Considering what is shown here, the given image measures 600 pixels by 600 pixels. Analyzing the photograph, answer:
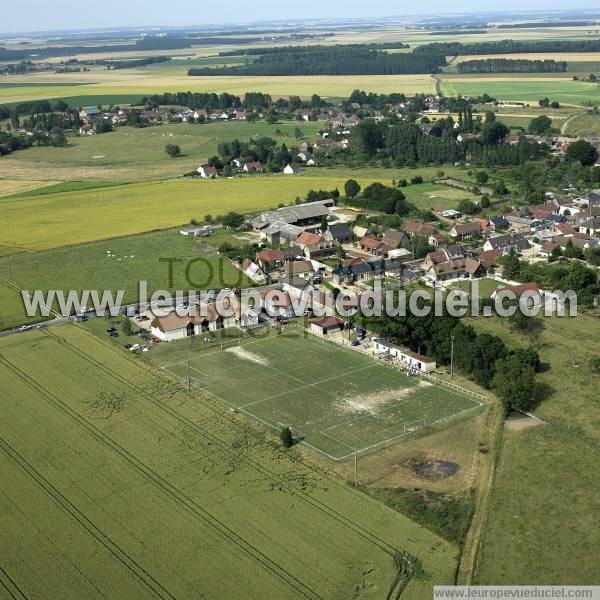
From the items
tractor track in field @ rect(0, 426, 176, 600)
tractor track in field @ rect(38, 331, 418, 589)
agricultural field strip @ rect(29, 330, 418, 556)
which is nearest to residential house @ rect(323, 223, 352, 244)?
tractor track in field @ rect(38, 331, 418, 589)

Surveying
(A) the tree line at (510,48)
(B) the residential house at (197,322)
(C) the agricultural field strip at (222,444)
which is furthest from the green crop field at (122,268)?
(A) the tree line at (510,48)

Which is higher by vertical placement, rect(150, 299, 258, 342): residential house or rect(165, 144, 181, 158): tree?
rect(150, 299, 258, 342): residential house

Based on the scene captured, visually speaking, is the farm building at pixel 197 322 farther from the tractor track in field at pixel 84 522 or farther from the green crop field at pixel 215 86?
the green crop field at pixel 215 86

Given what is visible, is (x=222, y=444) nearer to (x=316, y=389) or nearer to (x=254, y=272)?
(x=316, y=389)

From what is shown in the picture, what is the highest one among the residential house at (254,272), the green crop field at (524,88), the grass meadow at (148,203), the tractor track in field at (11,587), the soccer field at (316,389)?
the tractor track in field at (11,587)

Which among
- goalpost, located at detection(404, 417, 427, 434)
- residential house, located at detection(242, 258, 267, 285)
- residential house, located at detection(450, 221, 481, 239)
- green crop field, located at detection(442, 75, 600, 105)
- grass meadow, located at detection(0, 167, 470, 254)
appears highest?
goalpost, located at detection(404, 417, 427, 434)

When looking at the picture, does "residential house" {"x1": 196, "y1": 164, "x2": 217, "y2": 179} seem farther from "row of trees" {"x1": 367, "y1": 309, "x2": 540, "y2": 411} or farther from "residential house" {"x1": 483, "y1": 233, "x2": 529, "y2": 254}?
"row of trees" {"x1": 367, "y1": 309, "x2": 540, "y2": 411}
